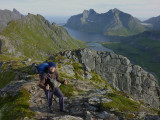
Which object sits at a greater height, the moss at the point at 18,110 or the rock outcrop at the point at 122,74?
the moss at the point at 18,110

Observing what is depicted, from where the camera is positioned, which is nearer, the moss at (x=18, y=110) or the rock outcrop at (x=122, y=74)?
the moss at (x=18, y=110)

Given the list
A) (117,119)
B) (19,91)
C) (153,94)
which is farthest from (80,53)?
(117,119)

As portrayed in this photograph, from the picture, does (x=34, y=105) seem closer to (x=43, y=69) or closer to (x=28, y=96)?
(x=28, y=96)

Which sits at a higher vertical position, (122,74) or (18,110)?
(18,110)

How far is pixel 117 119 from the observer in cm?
1429

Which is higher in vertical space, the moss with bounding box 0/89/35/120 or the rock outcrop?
the moss with bounding box 0/89/35/120

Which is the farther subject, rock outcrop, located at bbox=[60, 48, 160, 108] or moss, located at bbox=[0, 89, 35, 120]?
rock outcrop, located at bbox=[60, 48, 160, 108]

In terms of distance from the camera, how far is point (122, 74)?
80500 millimetres

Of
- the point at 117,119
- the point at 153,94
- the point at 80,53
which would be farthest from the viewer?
the point at 80,53

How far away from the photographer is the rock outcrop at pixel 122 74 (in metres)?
73.1

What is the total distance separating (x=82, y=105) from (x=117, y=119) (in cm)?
470

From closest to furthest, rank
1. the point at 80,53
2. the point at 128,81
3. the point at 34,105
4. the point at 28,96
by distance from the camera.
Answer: the point at 34,105 < the point at 28,96 < the point at 128,81 < the point at 80,53

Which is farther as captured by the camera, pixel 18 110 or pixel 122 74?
pixel 122 74

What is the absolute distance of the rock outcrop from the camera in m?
73.1
